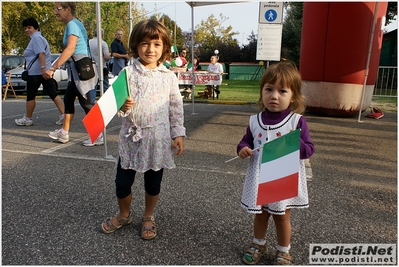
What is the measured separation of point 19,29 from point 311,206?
1116 inches

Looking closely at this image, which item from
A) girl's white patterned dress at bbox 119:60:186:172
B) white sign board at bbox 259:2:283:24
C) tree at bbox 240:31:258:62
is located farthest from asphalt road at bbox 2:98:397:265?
tree at bbox 240:31:258:62

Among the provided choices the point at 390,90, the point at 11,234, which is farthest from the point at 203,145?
the point at 390,90

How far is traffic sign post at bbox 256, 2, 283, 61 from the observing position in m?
6.11

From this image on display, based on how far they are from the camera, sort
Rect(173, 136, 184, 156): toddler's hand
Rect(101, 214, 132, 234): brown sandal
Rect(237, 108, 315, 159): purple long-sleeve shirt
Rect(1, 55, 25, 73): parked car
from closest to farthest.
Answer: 1. Rect(237, 108, 315, 159): purple long-sleeve shirt
2. Rect(173, 136, 184, 156): toddler's hand
3. Rect(101, 214, 132, 234): brown sandal
4. Rect(1, 55, 25, 73): parked car

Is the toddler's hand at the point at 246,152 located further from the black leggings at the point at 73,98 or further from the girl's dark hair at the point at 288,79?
the black leggings at the point at 73,98

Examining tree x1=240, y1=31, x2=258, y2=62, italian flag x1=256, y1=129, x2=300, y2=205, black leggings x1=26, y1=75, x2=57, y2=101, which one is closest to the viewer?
italian flag x1=256, y1=129, x2=300, y2=205

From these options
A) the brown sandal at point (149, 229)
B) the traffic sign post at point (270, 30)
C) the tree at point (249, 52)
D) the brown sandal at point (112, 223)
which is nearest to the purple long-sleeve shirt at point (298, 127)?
the brown sandal at point (149, 229)

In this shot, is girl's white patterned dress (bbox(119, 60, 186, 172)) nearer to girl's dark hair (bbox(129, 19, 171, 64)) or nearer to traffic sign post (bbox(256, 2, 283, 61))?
girl's dark hair (bbox(129, 19, 171, 64))

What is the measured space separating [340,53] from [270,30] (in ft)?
5.61

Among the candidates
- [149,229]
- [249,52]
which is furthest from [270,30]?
[249,52]

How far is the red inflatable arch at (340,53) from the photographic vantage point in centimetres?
666

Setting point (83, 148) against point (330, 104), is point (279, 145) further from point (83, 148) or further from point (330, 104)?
point (330, 104)

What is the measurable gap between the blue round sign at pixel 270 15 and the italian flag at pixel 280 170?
5034 mm

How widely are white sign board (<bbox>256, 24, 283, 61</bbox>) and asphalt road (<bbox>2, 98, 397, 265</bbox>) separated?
2.33 meters
